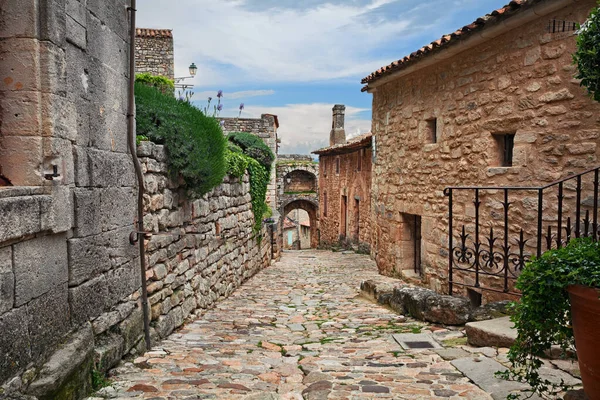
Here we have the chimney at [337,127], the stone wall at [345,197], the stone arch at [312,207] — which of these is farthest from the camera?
the stone arch at [312,207]

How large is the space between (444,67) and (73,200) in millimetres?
6102

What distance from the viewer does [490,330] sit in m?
4.48

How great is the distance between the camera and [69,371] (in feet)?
10.4

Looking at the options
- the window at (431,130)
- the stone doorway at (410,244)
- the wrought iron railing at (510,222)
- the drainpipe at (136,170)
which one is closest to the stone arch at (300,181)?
the stone doorway at (410,244)

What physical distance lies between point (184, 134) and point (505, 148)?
4097mm

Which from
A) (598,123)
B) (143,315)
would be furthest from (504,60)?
(143,315)

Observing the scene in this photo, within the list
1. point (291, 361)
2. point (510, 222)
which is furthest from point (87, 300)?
point (510, 222)

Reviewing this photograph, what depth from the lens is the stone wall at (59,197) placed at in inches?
113

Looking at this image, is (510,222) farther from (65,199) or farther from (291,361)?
(65,199)

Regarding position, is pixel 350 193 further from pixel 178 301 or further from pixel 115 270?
pixel 115 270

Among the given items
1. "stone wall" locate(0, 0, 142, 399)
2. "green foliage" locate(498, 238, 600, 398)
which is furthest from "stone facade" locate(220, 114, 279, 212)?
"green foliage" locate(498, 238, 600, 398)

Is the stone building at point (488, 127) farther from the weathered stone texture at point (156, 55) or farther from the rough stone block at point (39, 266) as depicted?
the weathered stone texture at point (156, 55)

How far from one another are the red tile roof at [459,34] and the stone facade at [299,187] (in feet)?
79.0

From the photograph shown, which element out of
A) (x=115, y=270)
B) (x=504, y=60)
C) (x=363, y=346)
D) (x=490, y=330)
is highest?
(x=504, y=60)
